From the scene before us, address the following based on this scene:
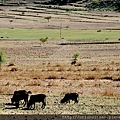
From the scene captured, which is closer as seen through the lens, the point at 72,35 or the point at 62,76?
the point at 62,76

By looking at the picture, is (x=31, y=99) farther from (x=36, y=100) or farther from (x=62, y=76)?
(x=62, y=76)

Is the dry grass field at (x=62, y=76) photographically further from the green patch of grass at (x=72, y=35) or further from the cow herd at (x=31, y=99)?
the green patch of grass at (x=72, y=35)

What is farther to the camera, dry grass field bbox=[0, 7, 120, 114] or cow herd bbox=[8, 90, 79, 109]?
dry grass field bbox=[0, 7, 120, 114]

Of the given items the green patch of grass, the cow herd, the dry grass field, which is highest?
the green patch of grass

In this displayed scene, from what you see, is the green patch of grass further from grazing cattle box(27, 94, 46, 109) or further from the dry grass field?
grazing cattle box(27, 94, 46, 109)

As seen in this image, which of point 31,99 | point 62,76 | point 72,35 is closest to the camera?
point 31,99

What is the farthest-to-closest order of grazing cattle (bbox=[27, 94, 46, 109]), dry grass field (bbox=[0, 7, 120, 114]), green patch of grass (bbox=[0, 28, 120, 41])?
green patch of grass (bbox=[0, 28, 120, 41]), dry grass field (bbox=[0, 7, 120, 114]), grazing cattle (bbox=[27, 94, 46, 109])

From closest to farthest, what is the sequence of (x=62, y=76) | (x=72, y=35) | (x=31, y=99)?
(x=31, y=99), (x=62, y=76), (x=72, y=35)

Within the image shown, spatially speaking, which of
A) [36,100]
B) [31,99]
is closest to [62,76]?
[36,100]

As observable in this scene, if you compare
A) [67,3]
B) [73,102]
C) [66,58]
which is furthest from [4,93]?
[67,3]

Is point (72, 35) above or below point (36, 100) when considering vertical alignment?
above

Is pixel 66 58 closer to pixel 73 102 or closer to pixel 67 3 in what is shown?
pixel 73 102

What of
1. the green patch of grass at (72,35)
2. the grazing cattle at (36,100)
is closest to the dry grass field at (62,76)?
the grazing cattle at (36,100)

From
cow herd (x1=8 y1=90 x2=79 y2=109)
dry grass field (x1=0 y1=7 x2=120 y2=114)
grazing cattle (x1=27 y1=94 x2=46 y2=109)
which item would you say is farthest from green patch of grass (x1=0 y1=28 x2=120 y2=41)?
grazing cattle (x1=27 y1=94 x2=46 y2=109)
